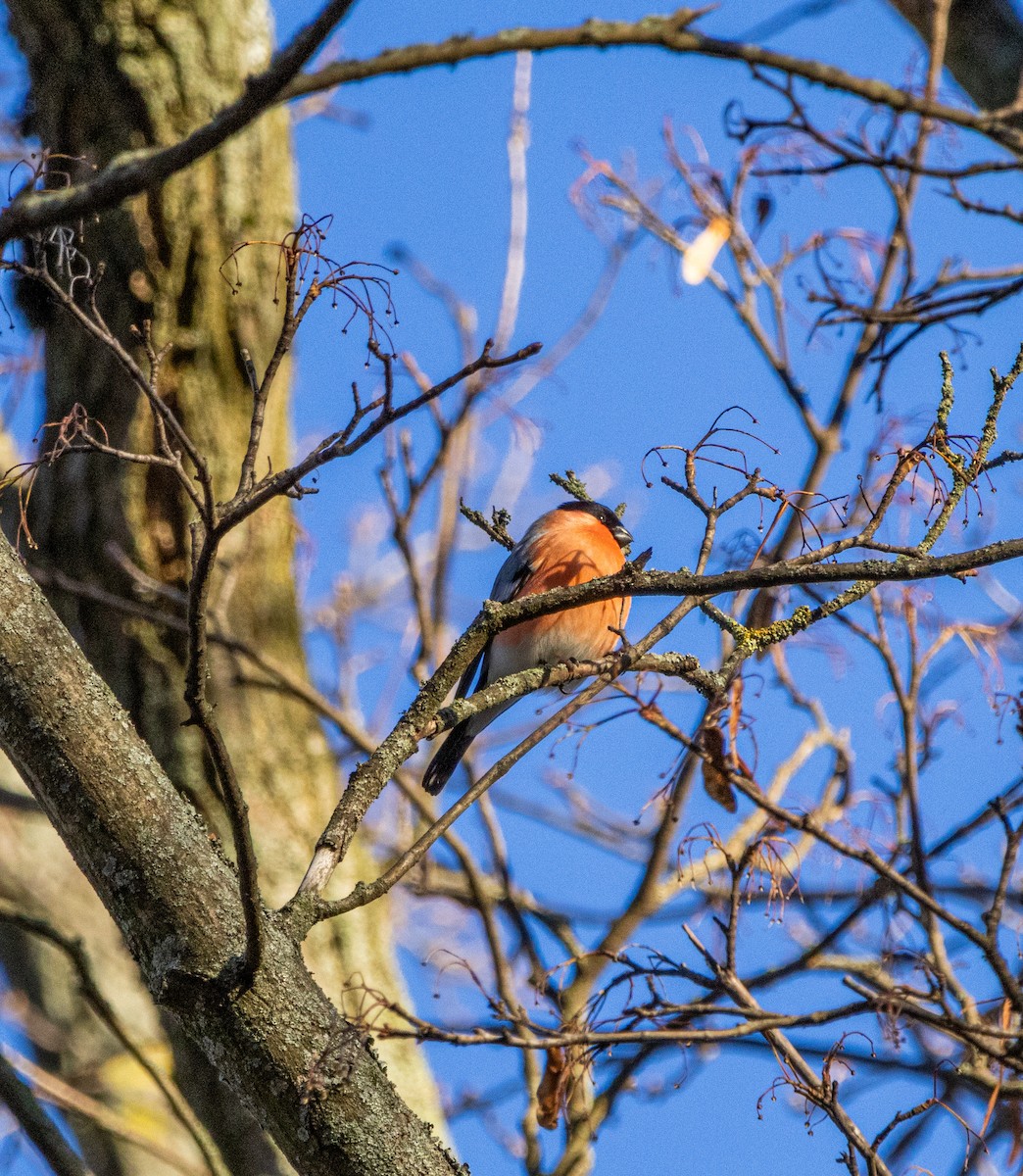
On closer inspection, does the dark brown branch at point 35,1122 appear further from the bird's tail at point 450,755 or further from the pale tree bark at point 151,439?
the bird's tail at point 450,755

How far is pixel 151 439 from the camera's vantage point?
391 centimetres

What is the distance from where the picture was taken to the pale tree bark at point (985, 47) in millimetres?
3988

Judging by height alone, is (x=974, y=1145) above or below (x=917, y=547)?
below

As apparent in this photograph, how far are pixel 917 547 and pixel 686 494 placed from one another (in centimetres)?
45

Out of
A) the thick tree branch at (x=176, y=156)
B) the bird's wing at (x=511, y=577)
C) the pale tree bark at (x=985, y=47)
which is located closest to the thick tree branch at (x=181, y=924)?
the thick tree branch at (x=176, y=156)

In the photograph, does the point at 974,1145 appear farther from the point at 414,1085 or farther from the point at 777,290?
the point at 777,290

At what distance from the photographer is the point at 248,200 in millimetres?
4062

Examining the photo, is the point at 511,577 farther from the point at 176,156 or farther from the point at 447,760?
the point at 176,156

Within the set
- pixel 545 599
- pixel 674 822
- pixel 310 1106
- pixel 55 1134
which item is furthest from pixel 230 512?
pixel 674 822

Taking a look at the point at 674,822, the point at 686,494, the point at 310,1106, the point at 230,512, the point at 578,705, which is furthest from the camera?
the point at 674,822

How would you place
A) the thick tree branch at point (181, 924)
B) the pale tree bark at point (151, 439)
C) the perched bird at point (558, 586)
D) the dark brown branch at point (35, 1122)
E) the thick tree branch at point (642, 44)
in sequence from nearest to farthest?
the thick tree branch at point (181, 924)
the dark brown branch at point (35, 1122)
the thick tree branch at point (642, 44)
the pale tree bark at point (151, 439)
the perched bird at point (558, 586)

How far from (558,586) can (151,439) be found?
138 cm

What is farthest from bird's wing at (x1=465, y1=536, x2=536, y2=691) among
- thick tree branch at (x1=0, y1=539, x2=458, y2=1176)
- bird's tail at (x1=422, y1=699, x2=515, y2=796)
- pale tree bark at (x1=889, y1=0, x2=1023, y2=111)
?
thick tree branch at (x1=0, y1=539, x2=458, y2=1176)

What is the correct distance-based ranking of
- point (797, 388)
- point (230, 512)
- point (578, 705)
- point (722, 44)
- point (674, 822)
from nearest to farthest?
point (230, 512) < point (578, 705) < point (722, 44) < point (674, 822) < point (797, 388)
